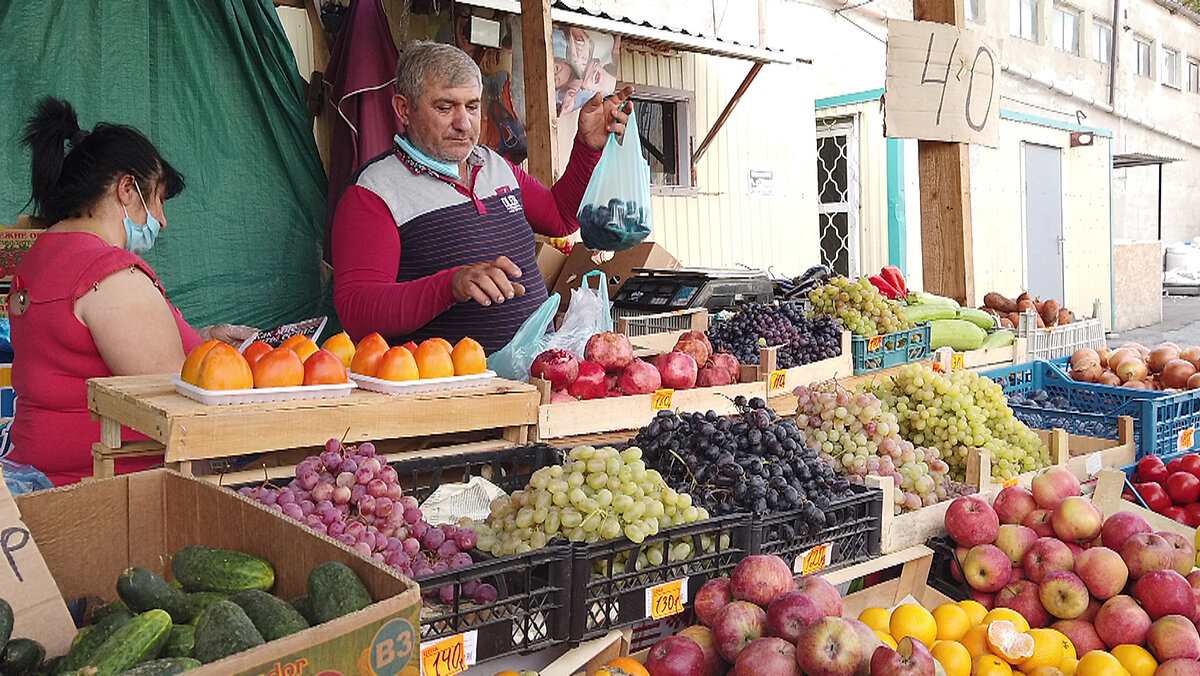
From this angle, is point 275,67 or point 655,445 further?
point 275,67

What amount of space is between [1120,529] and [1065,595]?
32 cm

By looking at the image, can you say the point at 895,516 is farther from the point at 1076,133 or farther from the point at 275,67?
the point at 1076,133

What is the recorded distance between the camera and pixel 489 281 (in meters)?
2.98

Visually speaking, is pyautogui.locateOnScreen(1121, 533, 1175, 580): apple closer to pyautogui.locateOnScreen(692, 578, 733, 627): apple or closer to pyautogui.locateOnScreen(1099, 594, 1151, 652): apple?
pyautogui.locateOnScreen(1099, 594, 1151, 652): apple

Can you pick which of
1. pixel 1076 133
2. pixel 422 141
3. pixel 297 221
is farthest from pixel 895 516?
pixel 1076 133

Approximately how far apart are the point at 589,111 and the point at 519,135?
105 inches

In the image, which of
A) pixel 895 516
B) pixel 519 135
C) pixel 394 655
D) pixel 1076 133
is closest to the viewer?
pixel 394 655

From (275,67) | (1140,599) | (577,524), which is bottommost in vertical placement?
(1140,599)

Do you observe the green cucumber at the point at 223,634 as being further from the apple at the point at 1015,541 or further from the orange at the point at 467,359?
the apple at the point at 1015,541

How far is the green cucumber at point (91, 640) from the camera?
1397 millimetres

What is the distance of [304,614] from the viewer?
1473 millimetres

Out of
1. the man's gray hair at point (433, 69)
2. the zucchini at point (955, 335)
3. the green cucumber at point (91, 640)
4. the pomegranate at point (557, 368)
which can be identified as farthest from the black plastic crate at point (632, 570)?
the zucchini at point (955, 335)

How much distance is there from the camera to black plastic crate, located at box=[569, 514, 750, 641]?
200 cm

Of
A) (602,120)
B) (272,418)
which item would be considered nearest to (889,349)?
(602,120)
